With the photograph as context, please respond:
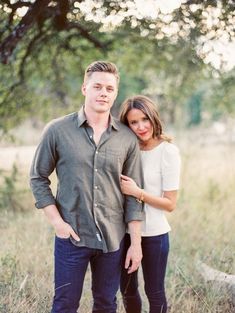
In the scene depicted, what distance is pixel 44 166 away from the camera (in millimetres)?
2807

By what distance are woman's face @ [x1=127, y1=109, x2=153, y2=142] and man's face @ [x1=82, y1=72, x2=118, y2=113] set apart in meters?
0.29

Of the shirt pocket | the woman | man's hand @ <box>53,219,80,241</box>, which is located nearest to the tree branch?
the woman

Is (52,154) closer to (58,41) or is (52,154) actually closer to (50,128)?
(50,128)

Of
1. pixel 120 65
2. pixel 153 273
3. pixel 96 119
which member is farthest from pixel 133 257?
pixel 120 65

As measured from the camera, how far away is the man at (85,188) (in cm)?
279

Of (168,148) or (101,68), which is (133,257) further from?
(101,68)

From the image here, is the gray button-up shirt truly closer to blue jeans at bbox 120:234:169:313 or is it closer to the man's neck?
the man's neck

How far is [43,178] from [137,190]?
1.90 ft

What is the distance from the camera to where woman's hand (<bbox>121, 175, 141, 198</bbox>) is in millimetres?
2924

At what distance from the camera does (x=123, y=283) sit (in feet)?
10.9

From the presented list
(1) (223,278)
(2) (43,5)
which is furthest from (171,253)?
(2) (43,5)

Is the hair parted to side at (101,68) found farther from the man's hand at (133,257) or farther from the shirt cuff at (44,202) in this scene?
the man's hand at (133,257)

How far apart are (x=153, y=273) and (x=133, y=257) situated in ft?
0.91

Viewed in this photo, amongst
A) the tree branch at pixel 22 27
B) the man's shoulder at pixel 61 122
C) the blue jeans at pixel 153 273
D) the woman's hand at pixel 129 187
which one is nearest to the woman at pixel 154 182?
the blue jeans at pixel 153 273
